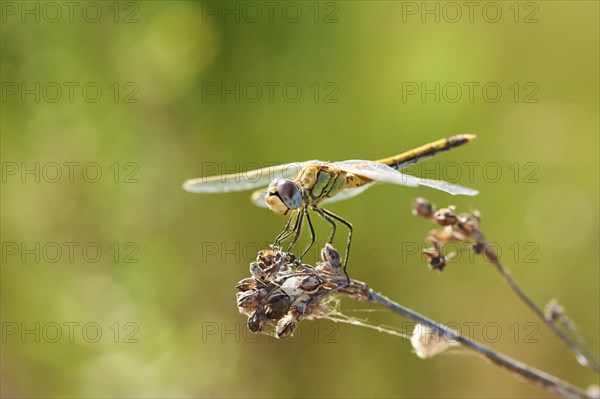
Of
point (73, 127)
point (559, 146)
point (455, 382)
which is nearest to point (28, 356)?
point (73, 127)

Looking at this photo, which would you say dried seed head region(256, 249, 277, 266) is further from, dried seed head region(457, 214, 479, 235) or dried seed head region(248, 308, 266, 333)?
dried seed head region(457, 214, 479, 235)

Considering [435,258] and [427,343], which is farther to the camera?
[435,258]

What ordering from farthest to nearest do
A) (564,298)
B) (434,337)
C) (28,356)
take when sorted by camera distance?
(28,356) < (564,298) < (434,337)

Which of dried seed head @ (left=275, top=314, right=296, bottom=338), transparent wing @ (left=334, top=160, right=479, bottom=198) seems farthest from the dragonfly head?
dried seed head @ (left=275, top=314, right=296, bottom=338)

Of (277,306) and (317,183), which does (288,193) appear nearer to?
(317,183)

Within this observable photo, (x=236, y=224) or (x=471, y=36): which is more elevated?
(x=471, y=36)

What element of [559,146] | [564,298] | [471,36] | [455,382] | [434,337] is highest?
[471,36]

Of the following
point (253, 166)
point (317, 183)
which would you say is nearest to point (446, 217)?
point (317, 183)

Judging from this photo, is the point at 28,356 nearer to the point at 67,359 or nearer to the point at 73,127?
the point at 67,359
